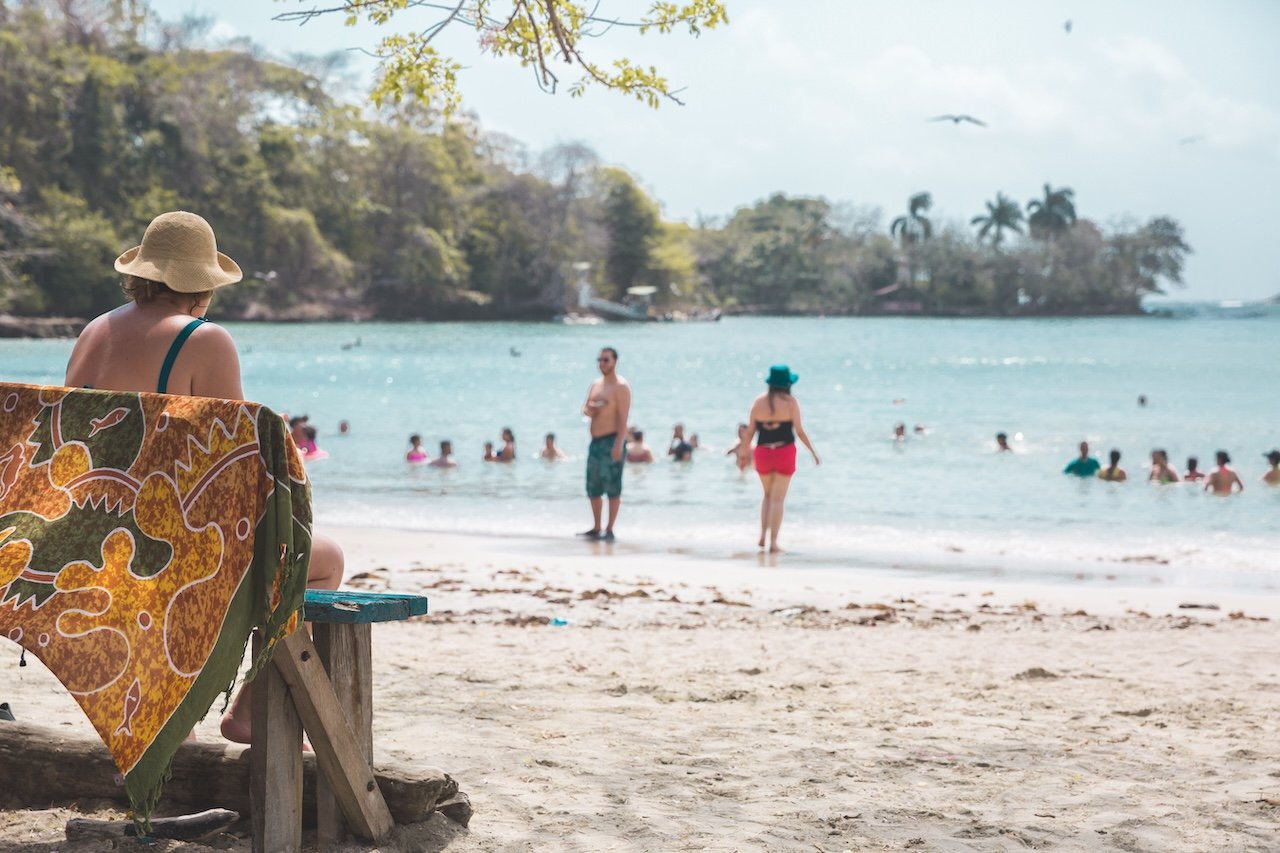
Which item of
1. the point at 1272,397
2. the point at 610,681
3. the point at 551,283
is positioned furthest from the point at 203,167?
the point at 610,681

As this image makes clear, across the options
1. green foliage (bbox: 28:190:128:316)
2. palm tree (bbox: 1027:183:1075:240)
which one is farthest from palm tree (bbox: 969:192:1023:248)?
green foliage (bbox: 28:190:128:316)

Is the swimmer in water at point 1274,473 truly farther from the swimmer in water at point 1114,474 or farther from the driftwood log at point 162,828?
the driftwood log at point 162,828

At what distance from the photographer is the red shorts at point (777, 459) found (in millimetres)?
10477

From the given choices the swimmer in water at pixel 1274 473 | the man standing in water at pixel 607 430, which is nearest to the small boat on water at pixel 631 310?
the swimmer in water at pixel 1274 473

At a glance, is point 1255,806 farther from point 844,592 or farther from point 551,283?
point 551,283

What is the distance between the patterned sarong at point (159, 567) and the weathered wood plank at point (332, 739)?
24 cm

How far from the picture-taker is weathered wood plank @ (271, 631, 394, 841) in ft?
9.18

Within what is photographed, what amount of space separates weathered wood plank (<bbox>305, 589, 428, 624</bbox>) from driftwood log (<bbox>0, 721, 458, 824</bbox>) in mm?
512

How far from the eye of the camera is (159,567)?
2.53 meters

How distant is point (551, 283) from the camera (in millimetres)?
80938

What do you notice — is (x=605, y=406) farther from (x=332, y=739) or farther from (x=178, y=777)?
(x=332, y=739)

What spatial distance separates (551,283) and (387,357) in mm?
32400

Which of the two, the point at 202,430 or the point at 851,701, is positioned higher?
the point at 202,430

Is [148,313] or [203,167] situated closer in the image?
[148,313]
